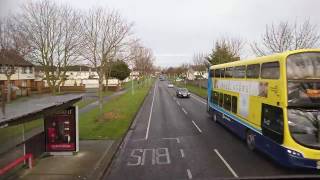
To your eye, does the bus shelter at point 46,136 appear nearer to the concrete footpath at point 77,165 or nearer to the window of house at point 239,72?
the concrete footpath at point 77,165

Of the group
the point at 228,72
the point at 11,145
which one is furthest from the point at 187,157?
the point at 228,72

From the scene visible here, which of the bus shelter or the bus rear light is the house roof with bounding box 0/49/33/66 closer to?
the bus shelter

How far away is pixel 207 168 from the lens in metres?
13.8

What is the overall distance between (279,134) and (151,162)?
4826 mm

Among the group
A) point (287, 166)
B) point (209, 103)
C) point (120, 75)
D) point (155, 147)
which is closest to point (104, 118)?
point (209, 103)

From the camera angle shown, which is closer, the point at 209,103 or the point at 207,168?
the point at 207,168

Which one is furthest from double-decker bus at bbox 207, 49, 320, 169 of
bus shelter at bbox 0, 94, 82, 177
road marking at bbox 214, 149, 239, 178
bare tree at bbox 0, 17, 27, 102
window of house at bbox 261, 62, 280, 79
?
bare tree at bbox 0, 17, 27, 102

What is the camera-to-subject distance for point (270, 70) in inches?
561

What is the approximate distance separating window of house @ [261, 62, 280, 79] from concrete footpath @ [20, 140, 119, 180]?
21.6 feet

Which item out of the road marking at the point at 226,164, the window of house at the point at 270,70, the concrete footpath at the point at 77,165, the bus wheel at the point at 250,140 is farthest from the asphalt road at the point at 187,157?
the window of house at the point at 270,70

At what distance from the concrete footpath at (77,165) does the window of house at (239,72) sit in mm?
6767

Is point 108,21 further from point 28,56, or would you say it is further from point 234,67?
point 234,67

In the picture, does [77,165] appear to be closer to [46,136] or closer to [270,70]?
[46,136]

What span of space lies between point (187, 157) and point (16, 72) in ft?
190
